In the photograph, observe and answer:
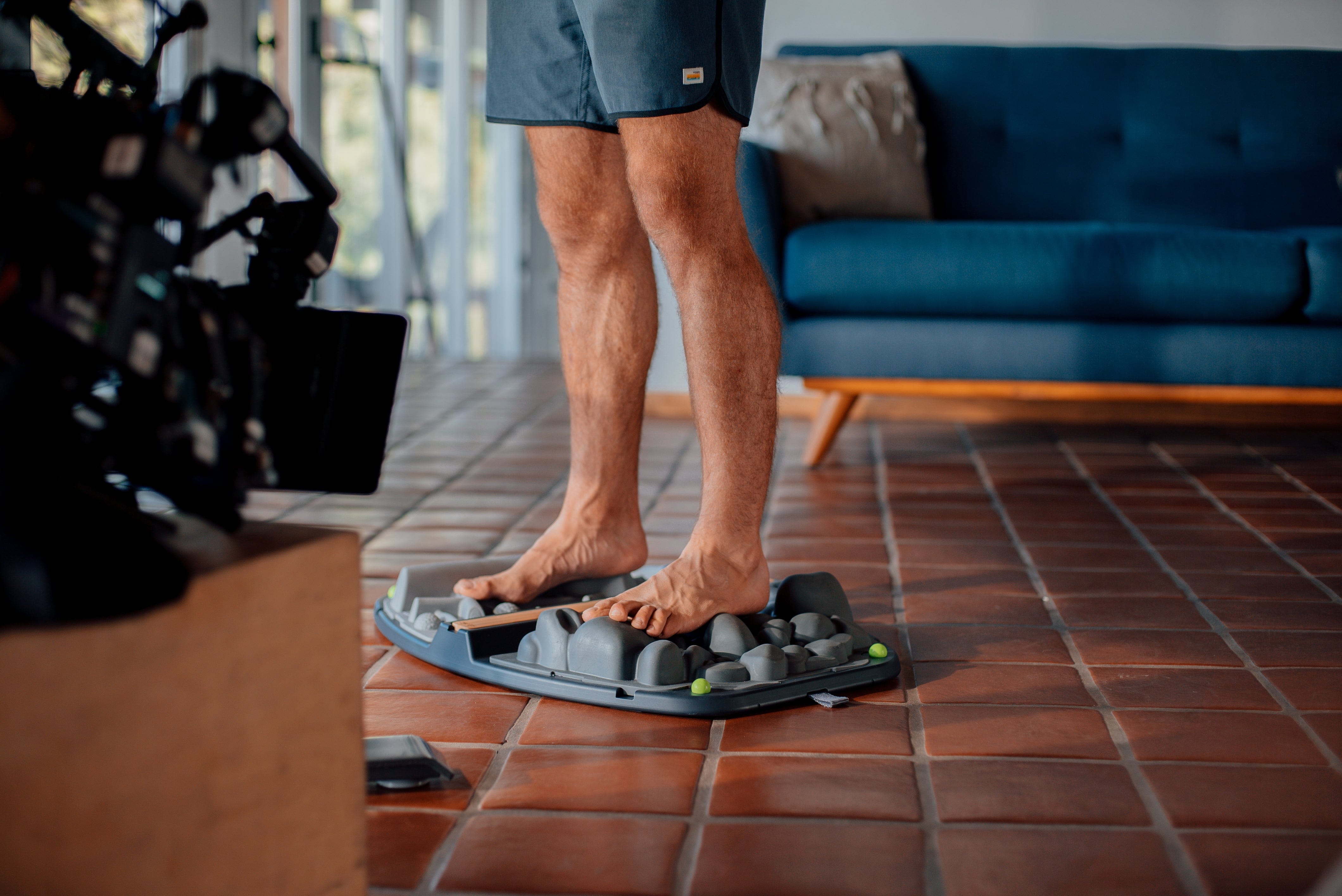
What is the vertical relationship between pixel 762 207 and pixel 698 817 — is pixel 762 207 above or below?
above

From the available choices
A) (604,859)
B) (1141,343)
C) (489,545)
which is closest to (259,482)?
(604,859)

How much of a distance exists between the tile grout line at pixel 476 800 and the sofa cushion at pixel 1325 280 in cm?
A: 182

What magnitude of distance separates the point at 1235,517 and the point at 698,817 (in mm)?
1427

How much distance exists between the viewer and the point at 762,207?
224 cm

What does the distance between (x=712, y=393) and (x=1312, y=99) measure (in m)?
2.42

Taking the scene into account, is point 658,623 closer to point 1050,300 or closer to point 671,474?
point 671,474

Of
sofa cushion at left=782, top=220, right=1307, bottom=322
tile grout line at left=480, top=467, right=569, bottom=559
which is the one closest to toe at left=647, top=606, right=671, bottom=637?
tile grout line at left=480, top=467, right=569, bottom=559

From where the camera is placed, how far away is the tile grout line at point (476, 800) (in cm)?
77

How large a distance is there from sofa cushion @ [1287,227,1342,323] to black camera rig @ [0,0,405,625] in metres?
2.12

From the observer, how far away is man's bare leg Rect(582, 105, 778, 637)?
1.17m

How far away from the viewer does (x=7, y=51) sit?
29.7 inches

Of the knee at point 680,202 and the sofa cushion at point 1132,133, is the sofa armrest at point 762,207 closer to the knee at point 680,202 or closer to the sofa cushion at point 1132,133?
the sofa cushion at point 1132,133

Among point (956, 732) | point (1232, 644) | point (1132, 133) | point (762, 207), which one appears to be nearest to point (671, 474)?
point (762, 207)

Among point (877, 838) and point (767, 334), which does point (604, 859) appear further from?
point (767, 334)
